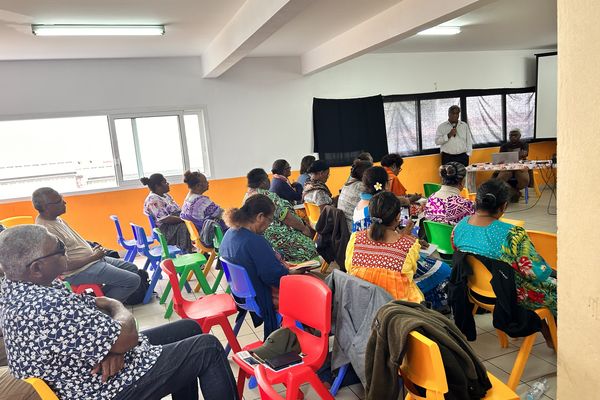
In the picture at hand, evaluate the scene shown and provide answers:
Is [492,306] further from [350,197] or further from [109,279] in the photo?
[109,279]

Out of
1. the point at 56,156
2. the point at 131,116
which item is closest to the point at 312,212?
the point at 131,116

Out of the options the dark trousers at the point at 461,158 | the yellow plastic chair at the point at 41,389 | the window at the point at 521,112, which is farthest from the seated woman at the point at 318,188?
the window at the point at 521,112

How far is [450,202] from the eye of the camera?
3135 millimetres

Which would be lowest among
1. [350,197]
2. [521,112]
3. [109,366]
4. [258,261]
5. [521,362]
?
[521,362]

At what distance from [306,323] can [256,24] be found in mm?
2565

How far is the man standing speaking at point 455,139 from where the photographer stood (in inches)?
276

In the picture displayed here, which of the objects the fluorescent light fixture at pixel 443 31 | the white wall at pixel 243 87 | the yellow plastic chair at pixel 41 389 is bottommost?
the yellow plastic chair at pixel 41 389

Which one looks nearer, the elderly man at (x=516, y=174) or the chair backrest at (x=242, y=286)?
the chair backrest at (x=242, y=286)

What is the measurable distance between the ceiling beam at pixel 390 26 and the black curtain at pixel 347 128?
0.98 m

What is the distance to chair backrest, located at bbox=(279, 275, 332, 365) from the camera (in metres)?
1.91

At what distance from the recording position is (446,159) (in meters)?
7.43

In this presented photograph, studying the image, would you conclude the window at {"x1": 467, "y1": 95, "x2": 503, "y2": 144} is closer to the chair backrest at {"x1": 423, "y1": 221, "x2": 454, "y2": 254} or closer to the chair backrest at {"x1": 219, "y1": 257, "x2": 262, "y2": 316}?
the chair backrest at {"x1": 423, "y1": 221, "x2": 454, "y2": 254}

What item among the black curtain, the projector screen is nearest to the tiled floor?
the black curtain

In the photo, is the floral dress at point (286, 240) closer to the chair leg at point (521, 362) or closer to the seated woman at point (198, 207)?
the seated woman at point (198, 207)
